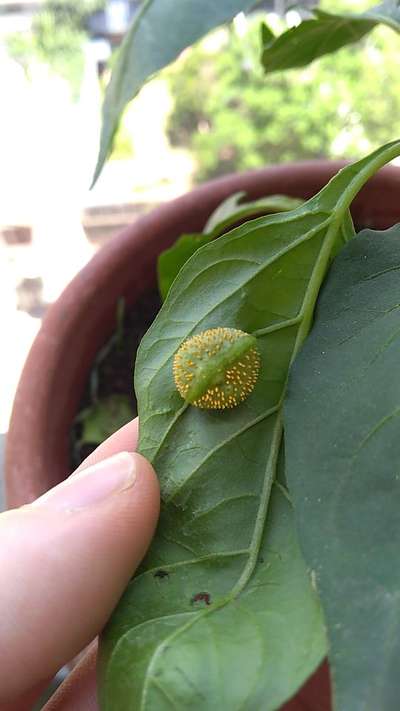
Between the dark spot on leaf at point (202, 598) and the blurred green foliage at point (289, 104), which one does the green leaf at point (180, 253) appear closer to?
the dark spot on leaf at point (202, 598)

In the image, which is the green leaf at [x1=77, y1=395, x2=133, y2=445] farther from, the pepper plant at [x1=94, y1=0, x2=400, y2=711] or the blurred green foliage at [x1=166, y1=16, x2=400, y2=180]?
the blurred green foliage at [x1=166, y1=16, x2=400, y2=180]

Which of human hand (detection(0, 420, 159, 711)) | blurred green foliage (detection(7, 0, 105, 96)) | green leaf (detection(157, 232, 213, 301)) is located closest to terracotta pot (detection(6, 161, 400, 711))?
green leaf (detection(157, 232, 213, 301))

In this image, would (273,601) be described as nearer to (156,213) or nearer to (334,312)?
(334,312)

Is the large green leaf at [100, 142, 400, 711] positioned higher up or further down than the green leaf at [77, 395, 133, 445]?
higher up

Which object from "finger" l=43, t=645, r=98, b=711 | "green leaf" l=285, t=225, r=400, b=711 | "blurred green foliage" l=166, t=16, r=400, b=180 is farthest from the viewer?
"blurred green foliage" l=166, t=16, r=400, b=180

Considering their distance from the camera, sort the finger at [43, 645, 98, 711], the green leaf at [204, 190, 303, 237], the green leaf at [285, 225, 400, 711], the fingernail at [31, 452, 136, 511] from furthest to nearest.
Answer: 1. the green leaf at [204, 190, 303, 237]
2. the finger at [43, 645, 98, 711]
3. the fingernail at [31, 452, 136, 511]
4. the green leaf at [285, 225, 400, 711]

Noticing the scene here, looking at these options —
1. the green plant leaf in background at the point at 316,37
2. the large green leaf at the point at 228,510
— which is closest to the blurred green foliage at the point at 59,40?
the green plant leaf in background at the point at 316,37
